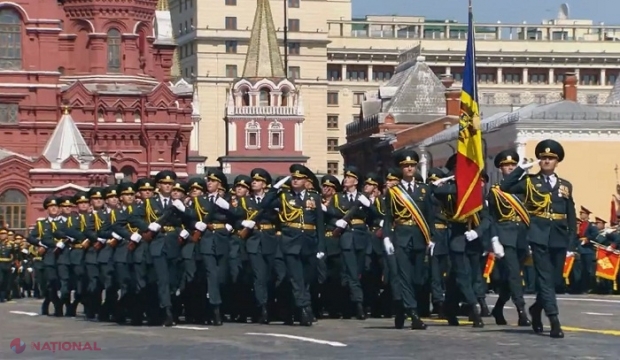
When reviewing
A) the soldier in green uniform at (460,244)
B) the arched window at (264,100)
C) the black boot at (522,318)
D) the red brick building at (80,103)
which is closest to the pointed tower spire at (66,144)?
the red brick building at (80,103)

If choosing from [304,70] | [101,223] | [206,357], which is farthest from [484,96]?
[206,357]

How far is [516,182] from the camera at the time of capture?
18.2m

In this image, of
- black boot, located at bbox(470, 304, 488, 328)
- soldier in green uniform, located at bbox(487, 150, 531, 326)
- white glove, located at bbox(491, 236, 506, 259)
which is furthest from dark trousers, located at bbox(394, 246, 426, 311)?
white glove, located at bbox(491, 236, 506, 259)

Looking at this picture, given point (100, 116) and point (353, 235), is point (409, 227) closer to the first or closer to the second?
point (353, 235)

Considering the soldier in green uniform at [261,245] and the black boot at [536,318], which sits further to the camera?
the soldier in green uniform at [261,245]

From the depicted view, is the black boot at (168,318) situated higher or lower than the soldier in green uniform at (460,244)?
lower

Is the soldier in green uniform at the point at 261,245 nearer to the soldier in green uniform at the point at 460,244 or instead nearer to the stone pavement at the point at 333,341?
the stone pavement at the point at 333,341

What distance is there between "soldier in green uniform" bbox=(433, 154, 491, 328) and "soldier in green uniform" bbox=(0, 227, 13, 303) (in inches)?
795

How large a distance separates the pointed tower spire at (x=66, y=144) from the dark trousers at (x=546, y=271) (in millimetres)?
62260

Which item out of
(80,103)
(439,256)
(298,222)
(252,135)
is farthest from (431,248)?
(252,135)

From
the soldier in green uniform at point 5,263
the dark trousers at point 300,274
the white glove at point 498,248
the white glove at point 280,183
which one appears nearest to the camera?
the white glove at point 498,248

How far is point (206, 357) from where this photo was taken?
639 inches

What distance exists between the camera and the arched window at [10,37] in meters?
82.7

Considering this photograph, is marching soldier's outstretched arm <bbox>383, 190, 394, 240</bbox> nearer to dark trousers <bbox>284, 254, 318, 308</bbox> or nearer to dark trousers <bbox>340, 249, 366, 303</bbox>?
dark trousers <bbox>284, 254, 318, 308</bbox>
